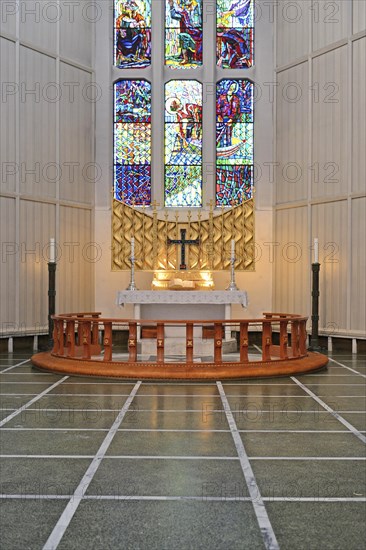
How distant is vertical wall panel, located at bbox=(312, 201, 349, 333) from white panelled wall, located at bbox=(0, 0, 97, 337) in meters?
4.67

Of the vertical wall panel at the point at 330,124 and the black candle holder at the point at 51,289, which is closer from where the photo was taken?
the black candle holder at the point at 51,289

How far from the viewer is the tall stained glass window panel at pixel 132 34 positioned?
14.0 m

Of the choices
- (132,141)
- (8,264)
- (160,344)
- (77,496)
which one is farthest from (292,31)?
(77,496)

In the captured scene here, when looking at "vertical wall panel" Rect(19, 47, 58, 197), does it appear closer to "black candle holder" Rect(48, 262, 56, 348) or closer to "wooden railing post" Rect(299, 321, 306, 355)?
"black candle holder" Rect(48, 262, 56, 348)

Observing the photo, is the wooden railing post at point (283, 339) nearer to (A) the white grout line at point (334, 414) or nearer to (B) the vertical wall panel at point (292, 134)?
(A) the white grout line at point (334, 414)

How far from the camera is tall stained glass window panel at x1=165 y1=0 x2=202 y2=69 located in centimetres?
1402

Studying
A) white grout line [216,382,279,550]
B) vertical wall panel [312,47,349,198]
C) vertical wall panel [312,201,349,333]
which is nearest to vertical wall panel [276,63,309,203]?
vertical wall panel [312,47,349,198]

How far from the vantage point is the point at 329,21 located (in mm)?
12305

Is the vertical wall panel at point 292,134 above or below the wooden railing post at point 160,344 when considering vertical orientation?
above

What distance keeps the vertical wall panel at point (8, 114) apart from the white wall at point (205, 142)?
2221 mm

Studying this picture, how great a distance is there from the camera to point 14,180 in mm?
11875

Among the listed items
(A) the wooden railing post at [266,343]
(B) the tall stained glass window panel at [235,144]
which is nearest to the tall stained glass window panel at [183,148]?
(B) the tall stained glass window panel at [235,144]

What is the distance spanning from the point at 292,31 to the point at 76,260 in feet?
20.9

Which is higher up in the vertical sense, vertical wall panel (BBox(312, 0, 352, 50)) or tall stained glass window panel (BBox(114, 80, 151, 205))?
vertical wall panel (BBox(312, 0, 352, 50))
